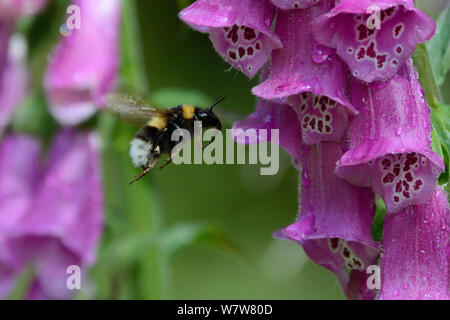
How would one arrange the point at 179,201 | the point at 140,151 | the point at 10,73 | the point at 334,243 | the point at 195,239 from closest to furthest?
the point at 334,243
the point at 140,151
the point at 195,239
the point at 10,73
the point at 179,201

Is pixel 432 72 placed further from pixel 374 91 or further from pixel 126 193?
pixel 126 193

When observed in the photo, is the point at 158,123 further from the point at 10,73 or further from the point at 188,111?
the point at 10,73

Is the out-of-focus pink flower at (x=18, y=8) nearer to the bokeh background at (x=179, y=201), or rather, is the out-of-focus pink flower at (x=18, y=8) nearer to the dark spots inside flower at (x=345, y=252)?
the bokeh background at (x=179, y=201)

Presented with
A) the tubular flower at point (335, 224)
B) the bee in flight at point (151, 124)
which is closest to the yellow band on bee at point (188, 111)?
the bee in flight at point (151, 124)

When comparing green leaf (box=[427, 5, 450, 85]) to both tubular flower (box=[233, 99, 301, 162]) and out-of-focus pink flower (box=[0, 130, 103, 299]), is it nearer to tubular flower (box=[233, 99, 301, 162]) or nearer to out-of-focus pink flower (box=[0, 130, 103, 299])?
tubular flower (box=[233, 99, 301, 162])

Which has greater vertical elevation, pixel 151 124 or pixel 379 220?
pixel 151 124

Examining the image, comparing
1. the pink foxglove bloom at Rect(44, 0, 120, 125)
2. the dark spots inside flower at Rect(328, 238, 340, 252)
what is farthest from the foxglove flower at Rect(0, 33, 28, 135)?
the dark spots inside flower at Rect(328, 238, 340, 252)

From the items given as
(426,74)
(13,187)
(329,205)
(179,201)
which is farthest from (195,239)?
(179,201)
